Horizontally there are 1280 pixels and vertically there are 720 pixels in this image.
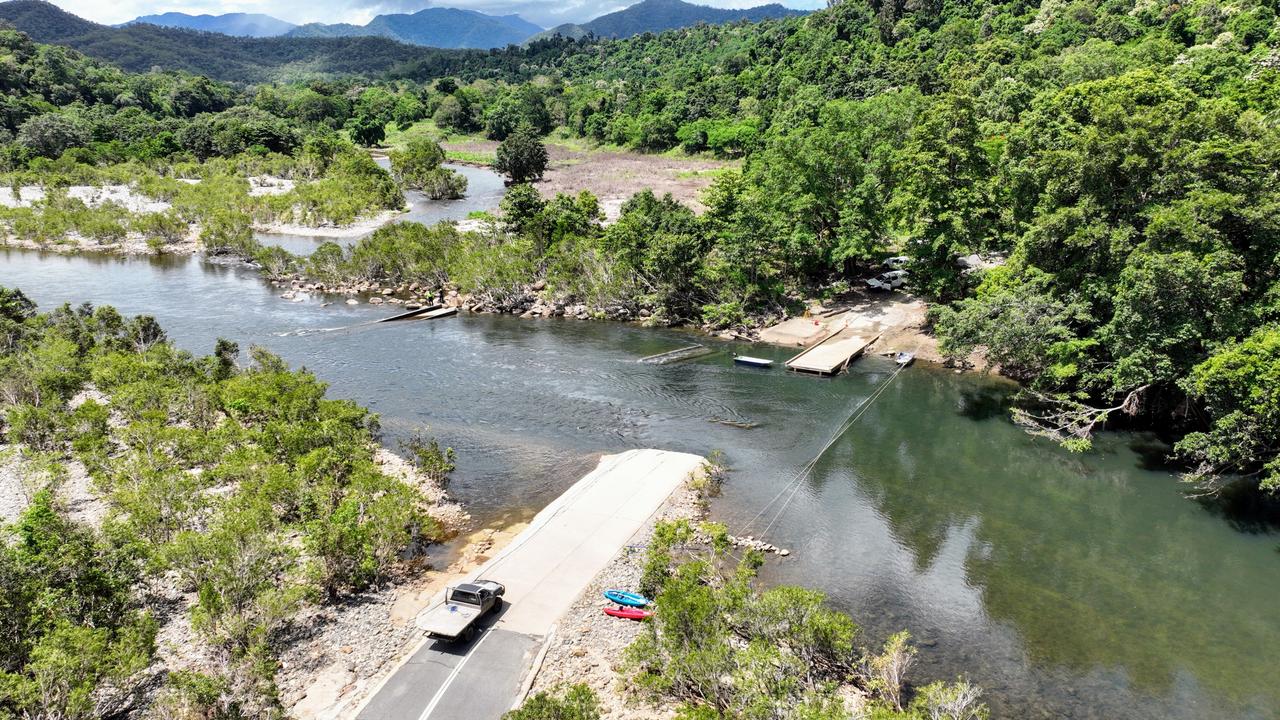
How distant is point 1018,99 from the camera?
82.9m

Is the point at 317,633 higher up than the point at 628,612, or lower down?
lower down

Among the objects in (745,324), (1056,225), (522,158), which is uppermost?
(522,158)

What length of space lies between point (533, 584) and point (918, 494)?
862 inches

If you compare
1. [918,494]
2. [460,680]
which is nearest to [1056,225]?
[918,494]

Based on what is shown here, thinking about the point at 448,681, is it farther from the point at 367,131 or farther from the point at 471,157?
the point at 367,131

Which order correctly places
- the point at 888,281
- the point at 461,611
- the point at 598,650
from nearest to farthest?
1. the point at 598,650
2. the point at 461,611
3. the point at 888,281

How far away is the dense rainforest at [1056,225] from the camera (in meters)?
37.2

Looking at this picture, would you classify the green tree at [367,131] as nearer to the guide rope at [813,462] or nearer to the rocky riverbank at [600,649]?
the guide rope at [813,462]

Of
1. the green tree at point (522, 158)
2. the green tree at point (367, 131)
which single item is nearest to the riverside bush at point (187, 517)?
the green tree at point (522, 158)

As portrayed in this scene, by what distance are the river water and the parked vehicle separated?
13.2 meters

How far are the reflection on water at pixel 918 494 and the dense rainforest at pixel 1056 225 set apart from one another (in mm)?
4097

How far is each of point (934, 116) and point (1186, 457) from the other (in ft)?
107

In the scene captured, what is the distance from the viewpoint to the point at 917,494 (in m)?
38.0

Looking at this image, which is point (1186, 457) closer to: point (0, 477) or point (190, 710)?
point (190, 710)
